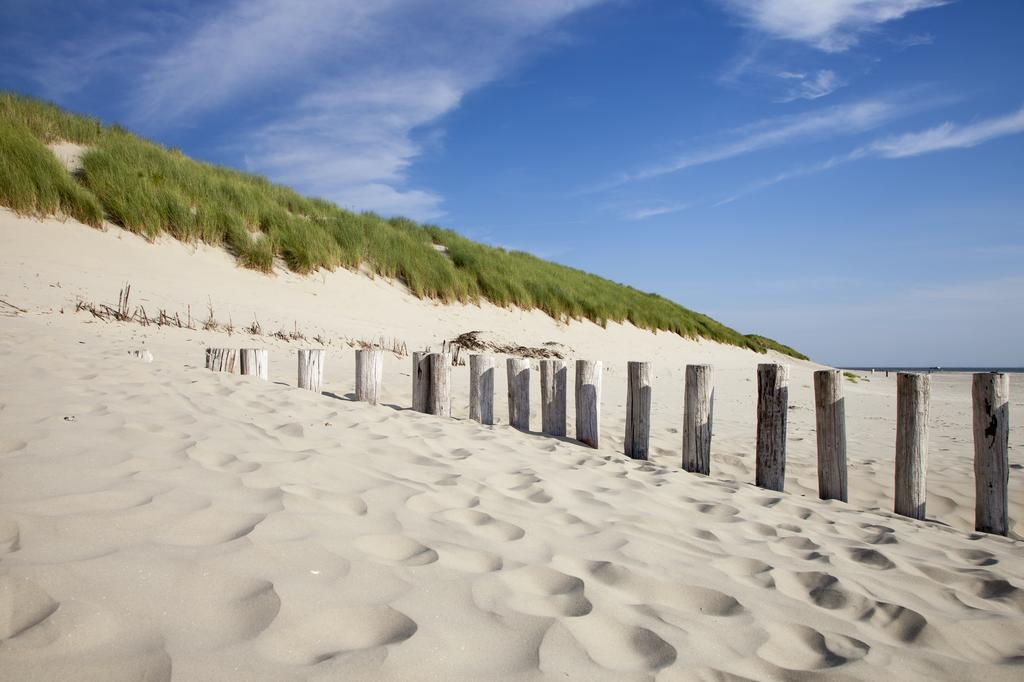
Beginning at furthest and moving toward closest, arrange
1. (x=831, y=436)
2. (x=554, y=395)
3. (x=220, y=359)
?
(x=220, y=359) → (x=554, y=395) → (x=831, y=436)

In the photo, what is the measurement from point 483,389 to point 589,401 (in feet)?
3.08

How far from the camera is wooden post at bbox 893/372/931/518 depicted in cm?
350

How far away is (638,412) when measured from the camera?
14.5 ft

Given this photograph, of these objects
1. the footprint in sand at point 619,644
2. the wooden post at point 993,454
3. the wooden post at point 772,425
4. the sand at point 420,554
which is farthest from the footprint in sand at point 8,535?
the wooden post at point 993,454

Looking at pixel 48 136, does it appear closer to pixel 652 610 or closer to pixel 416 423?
pixel 416 423

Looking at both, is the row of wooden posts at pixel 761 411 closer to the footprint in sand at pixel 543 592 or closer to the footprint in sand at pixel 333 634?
the footprint in sand at pixel 543 592

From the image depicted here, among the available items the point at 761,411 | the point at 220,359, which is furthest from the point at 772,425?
the point at 220,359

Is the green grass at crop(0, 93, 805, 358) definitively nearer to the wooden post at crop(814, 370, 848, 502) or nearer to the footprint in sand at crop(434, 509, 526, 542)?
the footprint in sand at crop(434, 509, 526, 542)

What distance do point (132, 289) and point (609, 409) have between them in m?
6.99

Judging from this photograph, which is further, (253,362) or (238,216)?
(238,216)

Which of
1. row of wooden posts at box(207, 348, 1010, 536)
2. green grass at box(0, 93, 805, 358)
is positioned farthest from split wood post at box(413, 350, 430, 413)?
green grass at box(0, 93, 805, 358)

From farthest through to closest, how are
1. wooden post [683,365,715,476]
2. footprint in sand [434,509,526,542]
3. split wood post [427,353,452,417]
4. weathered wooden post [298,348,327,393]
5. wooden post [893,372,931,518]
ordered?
weathered wooden post [298,348,327,393], split wood post [427,353,452,417], wooden post [683,365,715,476], wooden post [893,372,931,518], footprint in sand [434,509,526,542]

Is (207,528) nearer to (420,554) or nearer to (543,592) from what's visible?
(420,554)

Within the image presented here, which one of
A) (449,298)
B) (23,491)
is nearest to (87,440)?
(23,491)
